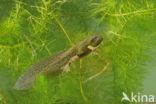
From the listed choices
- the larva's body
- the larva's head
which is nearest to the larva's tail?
the larva's body

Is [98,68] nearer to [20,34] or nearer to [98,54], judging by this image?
[98,54]

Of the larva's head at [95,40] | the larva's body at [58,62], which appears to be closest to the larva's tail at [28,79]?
the larva's body at [58,62]

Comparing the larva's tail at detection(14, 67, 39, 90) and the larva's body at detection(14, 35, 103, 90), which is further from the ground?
the larva's body at detection(14, 35, 103, 90)

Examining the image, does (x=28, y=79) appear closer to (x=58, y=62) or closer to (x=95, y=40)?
(x=58, y=62)

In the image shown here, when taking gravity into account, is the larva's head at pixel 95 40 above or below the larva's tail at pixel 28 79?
above

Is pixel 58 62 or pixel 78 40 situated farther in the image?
pixel 78 40

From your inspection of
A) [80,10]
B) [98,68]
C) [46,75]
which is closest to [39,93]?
[46,75]

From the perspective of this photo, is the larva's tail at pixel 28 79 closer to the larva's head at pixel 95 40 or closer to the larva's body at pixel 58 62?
the larva's body at pixel 58 62

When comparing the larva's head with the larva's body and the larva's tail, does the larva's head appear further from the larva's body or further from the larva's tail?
the larva's tail

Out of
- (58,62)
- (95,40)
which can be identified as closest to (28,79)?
(58,62)
